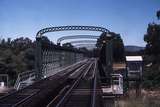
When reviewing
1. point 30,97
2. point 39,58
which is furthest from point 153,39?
point 30,97

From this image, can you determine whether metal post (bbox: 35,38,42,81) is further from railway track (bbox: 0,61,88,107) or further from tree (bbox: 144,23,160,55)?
tree (bbox: 144,23,160,55)

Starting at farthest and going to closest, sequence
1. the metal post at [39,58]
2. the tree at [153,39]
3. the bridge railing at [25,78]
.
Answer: the tree at [153,39] < the metal post at [39,58] < the bridge railing at [25,78]

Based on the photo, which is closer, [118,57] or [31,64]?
[31,64]

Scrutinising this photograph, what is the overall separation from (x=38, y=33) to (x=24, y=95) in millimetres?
17079

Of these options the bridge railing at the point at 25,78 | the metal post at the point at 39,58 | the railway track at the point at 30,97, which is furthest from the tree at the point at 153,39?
the railway track at the point at 30,97

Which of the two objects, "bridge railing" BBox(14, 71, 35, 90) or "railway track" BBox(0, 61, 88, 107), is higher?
"bridge railing" BBox(14, 71, 35, 90)

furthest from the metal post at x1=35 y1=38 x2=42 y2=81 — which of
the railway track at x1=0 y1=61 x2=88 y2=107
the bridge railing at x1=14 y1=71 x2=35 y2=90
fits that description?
the railway track at x1=0 y1=61 x2=88 y2=107

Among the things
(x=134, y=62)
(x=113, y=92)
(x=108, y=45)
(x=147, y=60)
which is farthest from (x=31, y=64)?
(x=113, y=92)

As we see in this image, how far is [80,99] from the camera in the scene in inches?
1030

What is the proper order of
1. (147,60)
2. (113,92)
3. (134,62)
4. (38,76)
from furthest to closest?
(147,60) < (134,62) < (38,76) < (113,92)

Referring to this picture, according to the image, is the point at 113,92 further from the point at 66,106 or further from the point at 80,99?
the point at 66,106

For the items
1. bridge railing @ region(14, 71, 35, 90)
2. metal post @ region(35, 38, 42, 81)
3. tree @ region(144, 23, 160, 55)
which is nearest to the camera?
bridge railing @ region(14, 71, 35, 90)

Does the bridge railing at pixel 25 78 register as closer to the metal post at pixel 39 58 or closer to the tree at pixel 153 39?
the metal post at pixel 39 58

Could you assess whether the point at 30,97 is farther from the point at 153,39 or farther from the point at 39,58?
the point at 153,39
